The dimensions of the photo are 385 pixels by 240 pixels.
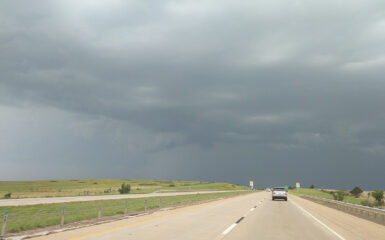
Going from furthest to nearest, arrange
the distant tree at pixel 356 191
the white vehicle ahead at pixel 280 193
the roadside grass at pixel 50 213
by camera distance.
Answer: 1. the distant tree at pixel 356 191
2. the white vehicle ahead at pixel 280 193
3. the roadside grass at pixel 50 213

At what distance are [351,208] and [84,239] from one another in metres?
26.7

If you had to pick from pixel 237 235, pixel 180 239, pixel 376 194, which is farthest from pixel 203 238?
pixel 376 194

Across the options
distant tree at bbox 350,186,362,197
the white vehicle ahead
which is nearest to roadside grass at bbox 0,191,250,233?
the white vehicle ahead

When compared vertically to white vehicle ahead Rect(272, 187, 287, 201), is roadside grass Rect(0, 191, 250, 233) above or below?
below

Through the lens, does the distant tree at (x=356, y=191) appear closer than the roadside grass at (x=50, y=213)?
No

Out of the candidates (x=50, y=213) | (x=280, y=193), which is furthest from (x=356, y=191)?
(x=50, y=213)

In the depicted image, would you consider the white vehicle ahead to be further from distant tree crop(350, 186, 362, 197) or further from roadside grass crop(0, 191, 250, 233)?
distant tree crop(350, 186, 362, 197)

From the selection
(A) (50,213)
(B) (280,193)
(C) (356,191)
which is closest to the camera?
(A) (50,213)

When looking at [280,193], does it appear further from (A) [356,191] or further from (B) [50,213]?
(A) [356,191]

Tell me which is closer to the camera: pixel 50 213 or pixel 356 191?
pixel 50 213

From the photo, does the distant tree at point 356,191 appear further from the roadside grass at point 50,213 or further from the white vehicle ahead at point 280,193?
the roadside grass at point 50,213

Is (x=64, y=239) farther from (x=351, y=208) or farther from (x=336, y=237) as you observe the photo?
(x=351, y=208)

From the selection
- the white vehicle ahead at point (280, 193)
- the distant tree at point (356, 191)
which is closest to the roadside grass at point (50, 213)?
the white vehicle ahead at point (280, 193)

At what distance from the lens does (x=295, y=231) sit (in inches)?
499
